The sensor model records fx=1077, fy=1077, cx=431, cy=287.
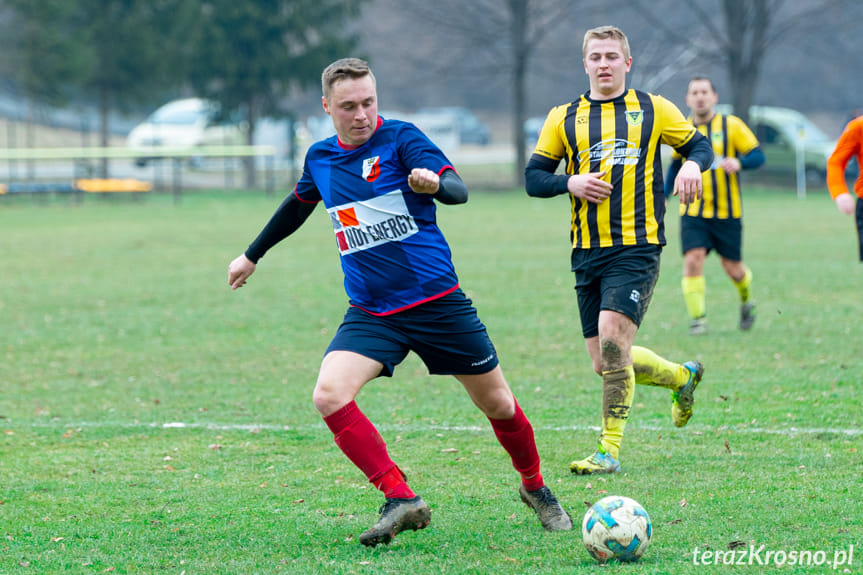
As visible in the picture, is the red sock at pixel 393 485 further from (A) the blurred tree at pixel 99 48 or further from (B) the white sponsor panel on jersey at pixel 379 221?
(A) the blurred tree at pixel 99 48

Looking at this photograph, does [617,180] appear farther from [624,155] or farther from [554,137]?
[554,137]

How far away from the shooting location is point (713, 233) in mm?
9523

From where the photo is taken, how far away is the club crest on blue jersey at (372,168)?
4.32 metres

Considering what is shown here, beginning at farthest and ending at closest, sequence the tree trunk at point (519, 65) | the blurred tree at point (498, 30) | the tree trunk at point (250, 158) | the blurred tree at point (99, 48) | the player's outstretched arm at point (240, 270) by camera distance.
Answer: the blurred tree at point (99, 48), the tree trunk at point (250, 158), the blurred tree at point (498, 30), the tree trunk at point (519, 65), the player's outstretched arm at point (240, 270)

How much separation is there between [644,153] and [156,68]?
115 feet

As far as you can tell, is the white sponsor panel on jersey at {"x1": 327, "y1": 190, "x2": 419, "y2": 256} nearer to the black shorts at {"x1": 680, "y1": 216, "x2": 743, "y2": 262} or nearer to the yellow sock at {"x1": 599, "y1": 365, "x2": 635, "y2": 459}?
the yellow sock at {"x1": 599, "y1": 365, "x2": 635, "y2": 459}

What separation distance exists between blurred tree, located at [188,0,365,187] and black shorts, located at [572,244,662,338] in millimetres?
31378

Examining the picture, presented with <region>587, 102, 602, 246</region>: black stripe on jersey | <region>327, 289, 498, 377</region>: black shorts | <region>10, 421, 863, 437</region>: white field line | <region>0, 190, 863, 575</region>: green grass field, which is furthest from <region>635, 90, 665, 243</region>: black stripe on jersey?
<region>327, 289, 498, 377</region>: black shorts

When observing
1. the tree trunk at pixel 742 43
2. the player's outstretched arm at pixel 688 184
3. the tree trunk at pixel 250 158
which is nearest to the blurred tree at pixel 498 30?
the tree trunk at pixel 742 43

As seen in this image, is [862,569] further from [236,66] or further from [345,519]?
[236,66]

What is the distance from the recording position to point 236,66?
3662 cm

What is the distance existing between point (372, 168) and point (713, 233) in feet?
19.3

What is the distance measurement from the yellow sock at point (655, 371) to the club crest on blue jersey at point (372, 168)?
6.50 feet

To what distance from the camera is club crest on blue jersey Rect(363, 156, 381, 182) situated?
432 cm
